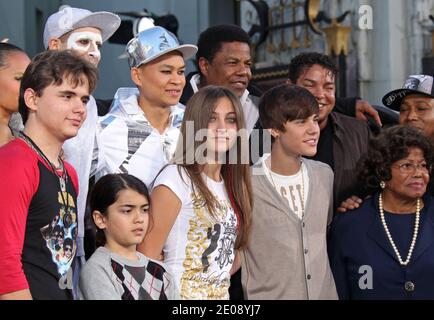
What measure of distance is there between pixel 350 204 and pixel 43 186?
1529mm

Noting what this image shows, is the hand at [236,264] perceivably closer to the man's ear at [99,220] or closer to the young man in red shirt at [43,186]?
the man's ear at [99,220]

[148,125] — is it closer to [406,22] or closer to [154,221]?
[154,221]

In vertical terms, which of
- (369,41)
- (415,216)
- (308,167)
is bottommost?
(415,216)

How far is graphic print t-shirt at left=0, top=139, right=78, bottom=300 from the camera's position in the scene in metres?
2.54

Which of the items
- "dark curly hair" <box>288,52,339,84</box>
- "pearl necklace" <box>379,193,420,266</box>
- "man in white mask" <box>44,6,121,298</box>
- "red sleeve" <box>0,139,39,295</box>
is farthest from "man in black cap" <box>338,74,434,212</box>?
"red sleeve" <box>0,139,39,295</box>

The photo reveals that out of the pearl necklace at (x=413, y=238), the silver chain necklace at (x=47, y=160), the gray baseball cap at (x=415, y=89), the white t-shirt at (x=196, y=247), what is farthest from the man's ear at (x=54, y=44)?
the gray baseball cap at (x=415, y=89)

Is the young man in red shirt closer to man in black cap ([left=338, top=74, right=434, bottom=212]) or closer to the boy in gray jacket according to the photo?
the boy in gray jacket

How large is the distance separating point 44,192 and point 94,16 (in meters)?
1.33

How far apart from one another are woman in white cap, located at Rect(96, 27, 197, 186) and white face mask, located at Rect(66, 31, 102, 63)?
171mm

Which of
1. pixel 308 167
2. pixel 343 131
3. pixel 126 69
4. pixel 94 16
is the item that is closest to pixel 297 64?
pixel 343 131

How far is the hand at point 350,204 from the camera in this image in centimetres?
364

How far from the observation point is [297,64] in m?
4.31

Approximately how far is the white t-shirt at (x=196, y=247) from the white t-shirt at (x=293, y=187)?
1.28ft
